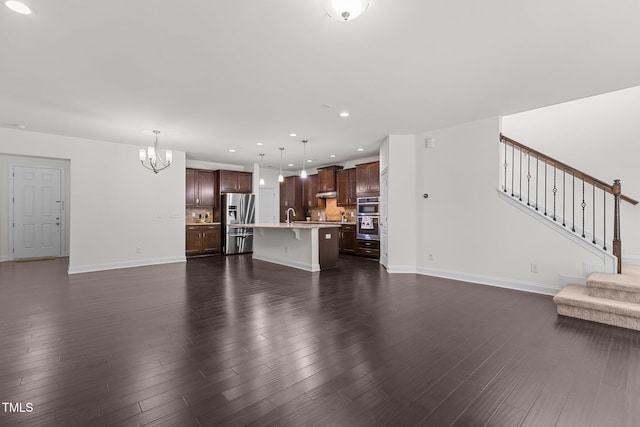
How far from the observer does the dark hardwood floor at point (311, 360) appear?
1.67m

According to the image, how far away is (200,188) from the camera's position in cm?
823

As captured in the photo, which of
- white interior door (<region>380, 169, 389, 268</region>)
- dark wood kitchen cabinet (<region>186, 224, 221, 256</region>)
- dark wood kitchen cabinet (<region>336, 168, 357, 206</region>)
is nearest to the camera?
white interior door (<region>380, 169, 389, 268</region>)

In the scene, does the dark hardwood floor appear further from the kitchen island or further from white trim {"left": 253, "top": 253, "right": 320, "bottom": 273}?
the kitchen island

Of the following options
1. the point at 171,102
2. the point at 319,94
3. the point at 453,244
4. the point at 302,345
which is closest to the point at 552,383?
the point at 302,345

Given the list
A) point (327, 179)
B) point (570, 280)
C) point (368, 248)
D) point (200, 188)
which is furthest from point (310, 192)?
point (570, 280)

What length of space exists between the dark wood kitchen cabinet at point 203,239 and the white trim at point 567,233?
696 centimetres

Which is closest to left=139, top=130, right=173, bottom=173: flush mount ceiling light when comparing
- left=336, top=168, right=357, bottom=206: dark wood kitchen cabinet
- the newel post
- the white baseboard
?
left=336, top=168, right=357, bottom=206: dark wood kitchen cabinet

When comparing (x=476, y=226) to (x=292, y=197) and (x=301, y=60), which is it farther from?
(x=292, y=197)

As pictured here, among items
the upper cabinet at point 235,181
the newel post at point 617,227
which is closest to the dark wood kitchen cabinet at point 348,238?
the upper cabinet at point 235,181

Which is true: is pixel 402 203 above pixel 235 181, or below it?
below

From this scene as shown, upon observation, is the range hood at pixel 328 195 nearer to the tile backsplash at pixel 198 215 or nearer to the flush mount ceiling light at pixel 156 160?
the tile backsplash at pixel 198 215

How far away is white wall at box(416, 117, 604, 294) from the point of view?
412 cm

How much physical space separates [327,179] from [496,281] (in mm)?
5368

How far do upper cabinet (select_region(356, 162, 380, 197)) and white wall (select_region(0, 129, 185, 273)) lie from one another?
14.7ft
